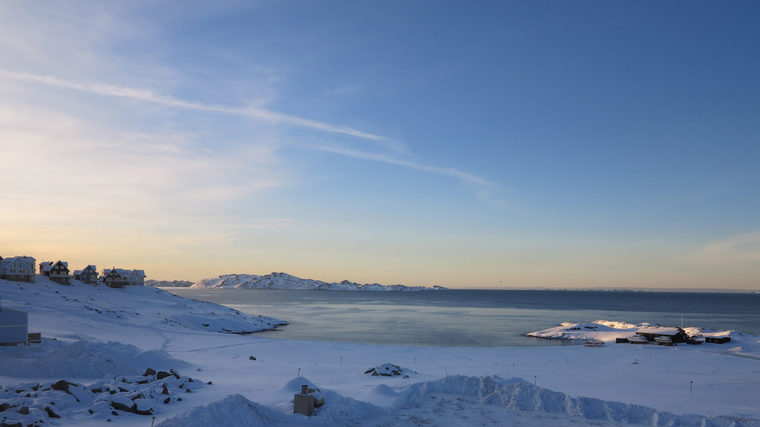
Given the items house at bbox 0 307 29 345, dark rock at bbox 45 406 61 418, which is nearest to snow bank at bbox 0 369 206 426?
dark rock at bbox 45 406 61 418

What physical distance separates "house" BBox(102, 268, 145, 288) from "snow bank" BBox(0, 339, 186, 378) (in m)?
95.7

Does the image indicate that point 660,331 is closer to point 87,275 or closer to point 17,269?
point 17,269

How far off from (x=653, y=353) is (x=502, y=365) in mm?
25163

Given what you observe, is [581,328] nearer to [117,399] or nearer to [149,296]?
[117,399]

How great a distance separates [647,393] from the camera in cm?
3200

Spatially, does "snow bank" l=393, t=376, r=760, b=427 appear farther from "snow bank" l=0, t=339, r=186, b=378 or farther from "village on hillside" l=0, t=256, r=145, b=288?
"village on hillside" l=0, t=256, r=145, b=288

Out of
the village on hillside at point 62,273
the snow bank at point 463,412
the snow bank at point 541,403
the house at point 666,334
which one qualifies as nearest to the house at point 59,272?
the village on hillside at point 62,273

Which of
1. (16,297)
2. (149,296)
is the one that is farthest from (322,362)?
(149,296)

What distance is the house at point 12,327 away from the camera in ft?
114

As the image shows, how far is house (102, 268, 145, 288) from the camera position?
398 ft

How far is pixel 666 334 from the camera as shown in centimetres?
7131

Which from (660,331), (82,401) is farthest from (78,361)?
(660,331)

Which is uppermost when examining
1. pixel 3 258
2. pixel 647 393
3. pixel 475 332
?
pixel 3 258

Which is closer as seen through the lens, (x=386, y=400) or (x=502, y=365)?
(x=386, y=400)
